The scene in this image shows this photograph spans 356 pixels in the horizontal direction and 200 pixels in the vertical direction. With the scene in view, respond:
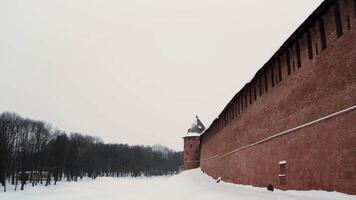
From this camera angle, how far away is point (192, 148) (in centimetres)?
4559

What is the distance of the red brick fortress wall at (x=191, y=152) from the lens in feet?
146

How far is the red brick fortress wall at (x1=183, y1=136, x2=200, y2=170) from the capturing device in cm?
4462

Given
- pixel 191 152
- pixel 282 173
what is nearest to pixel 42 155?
pixel 191 152

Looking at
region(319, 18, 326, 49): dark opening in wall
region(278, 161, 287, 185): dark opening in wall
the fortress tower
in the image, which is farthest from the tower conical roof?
region(319, 18, 326, 49): dark opening in wall

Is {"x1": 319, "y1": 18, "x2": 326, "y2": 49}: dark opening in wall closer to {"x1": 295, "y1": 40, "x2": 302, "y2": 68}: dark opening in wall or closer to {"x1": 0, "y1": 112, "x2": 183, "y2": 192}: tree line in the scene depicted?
{"x1": 295, "y1": 40, "x2": 302, "y2": 68}: dark opening in wall

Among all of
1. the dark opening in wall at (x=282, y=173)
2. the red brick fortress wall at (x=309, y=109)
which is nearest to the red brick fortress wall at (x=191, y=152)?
the red brick fortress wall at (x=309, y=109)

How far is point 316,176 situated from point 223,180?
566 inches

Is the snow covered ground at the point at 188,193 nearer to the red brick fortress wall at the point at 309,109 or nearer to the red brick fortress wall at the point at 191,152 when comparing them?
the red brick fortress wall at the point at 309,109

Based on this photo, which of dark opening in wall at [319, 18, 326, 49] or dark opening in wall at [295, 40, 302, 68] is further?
dark opening in wall at [295, 40, 302, 68]

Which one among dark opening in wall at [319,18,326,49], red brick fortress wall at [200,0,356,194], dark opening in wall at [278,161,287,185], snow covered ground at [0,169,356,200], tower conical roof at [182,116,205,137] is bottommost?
snow covered ground at [0,169,356,200]

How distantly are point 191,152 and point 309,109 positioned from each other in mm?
34799

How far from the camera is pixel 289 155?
1269cm

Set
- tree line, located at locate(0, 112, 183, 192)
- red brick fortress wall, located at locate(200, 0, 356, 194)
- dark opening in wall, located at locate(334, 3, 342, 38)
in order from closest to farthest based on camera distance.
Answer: red brick fortress wall, located at locate(200, 0, 356, 194) → dark opening in wall, located at locate(334, 3, 342, 38) → tree line, located at locate(0, 112, 183, 192)

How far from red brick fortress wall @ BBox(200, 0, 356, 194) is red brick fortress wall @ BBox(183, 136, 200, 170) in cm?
2692
